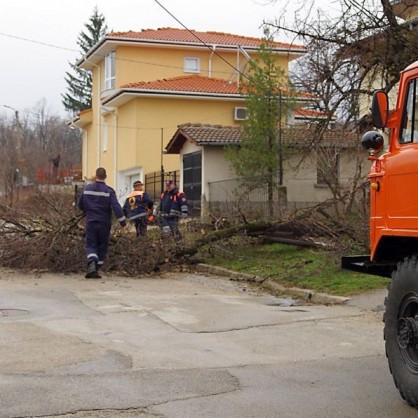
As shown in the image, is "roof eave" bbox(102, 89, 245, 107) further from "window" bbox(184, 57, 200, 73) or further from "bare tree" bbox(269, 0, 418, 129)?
"bare tree" bbox(269, 0, 418, 129)

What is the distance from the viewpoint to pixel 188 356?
7211 millimetres

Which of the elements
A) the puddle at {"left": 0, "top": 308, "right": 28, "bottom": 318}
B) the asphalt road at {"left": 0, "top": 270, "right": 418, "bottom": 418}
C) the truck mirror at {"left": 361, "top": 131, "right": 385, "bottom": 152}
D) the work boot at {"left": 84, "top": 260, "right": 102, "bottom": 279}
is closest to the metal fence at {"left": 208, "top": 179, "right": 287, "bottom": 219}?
the work boot at {"left": 84, "top": 260, "right": 102, "bottom": 279}

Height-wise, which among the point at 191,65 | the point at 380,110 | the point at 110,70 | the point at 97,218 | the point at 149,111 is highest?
the point at 191,65

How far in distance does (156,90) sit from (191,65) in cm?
525

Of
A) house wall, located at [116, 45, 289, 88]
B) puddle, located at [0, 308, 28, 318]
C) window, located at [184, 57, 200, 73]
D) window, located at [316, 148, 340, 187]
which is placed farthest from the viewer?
window, located at [184, 57, 200, 73]

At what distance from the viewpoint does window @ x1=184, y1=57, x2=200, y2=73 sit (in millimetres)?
38656

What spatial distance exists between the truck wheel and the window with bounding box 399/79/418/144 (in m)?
0.98

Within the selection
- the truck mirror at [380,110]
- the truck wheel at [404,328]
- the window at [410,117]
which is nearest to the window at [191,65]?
the truck mirror at [380,110]

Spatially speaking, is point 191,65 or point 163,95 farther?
point 191,65

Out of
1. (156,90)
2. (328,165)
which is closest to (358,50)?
(328,165)

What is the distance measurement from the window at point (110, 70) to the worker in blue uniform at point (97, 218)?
25.9m

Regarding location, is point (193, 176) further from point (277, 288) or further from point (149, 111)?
point (277, 288)

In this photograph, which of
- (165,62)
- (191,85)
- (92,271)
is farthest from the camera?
(165,62)

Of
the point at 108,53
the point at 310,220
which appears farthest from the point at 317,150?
the point at 108,53
